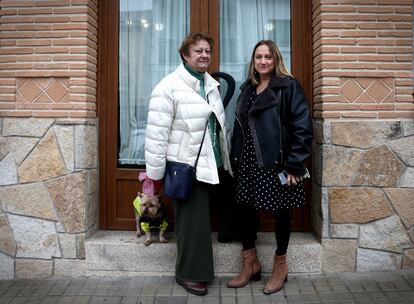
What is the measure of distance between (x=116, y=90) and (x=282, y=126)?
184 cm

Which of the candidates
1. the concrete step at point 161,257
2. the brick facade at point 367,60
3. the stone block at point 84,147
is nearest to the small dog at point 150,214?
the concrete step at point 161,257

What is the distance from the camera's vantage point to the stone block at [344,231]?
12.9 ft

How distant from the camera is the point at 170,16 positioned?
177 inches

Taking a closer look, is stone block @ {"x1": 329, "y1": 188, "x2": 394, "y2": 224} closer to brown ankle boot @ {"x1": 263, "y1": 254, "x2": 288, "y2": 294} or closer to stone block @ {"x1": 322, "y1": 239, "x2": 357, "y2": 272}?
stone block @ {"x1": 322, "y1": 239, "x2": 357, "y2": 272}

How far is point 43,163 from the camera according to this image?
4.01 m

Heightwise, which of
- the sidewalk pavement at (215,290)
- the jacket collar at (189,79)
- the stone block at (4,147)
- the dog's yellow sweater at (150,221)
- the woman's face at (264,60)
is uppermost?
the woman's face at (264,60)

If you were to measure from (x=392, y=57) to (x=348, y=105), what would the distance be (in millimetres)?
580

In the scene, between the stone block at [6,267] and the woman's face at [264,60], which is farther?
the stone block at [6,267]

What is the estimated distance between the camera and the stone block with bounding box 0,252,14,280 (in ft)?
13.4

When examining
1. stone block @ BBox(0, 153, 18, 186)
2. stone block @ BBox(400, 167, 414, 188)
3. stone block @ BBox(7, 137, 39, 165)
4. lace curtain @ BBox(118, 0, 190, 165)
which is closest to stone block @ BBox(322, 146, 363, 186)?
stone block @ BBox(400, 167, 414, 188)

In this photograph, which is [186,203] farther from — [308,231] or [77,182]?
[308,231]

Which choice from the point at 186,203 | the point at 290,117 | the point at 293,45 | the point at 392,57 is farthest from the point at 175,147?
the point at 392,57

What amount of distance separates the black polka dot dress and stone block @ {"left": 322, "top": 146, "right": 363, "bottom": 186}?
457 mm

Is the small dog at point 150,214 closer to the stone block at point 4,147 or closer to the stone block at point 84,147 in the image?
the stone block at point 84,147
